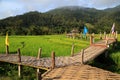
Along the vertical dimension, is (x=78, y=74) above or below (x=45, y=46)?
below

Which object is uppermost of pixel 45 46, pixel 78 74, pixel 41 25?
pixel 41 25

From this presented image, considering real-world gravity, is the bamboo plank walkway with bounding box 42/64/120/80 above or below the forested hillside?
below

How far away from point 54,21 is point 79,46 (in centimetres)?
4315

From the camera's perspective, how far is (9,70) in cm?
1438

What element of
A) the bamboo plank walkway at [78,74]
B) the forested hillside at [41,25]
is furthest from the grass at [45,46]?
the forested hillside at [41,25]

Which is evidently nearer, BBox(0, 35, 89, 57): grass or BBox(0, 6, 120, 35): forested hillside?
BBox(0, 35, 89, 57): grass

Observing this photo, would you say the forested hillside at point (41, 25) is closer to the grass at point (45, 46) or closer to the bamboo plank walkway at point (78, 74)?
the grass at point (45, 46)

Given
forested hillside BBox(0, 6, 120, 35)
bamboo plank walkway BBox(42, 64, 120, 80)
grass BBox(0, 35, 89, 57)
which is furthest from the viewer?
forested hillside BBox(0, 6, 120, 35)

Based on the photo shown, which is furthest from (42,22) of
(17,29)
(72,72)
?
(72,72)

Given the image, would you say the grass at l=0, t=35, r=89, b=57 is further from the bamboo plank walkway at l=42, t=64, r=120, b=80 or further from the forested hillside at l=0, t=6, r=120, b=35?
the forested hillside at l=0, t=6, r=120, b=35

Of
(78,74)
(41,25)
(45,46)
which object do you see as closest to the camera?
(78,74)

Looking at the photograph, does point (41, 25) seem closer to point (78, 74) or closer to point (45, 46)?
point (45, 46)

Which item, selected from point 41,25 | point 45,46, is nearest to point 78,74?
point 45,46

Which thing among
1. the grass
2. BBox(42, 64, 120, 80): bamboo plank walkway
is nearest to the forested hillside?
the grass
